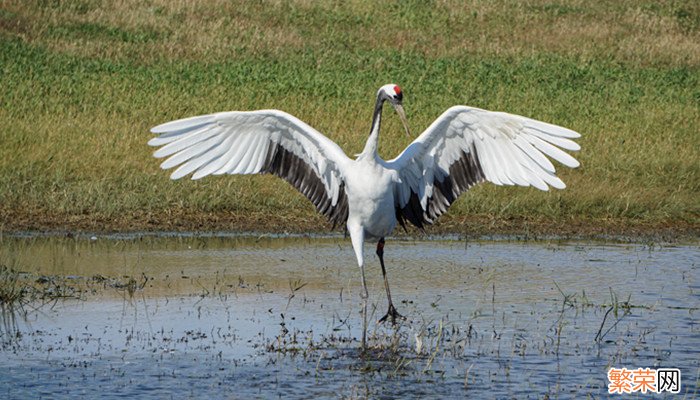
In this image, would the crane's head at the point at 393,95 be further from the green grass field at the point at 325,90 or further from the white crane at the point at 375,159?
the green grass field at the point at 325,90

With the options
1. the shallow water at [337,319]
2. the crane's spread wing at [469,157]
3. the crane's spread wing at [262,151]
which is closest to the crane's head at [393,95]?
the crane's spread wing at [469,157]

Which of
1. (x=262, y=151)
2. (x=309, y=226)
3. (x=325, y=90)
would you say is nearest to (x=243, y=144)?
(x=262, y=151)

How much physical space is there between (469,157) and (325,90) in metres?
13.1

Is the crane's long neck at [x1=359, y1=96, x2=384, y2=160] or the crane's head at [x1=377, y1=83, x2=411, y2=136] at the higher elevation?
the crane's head at [x1=377, y1=83, x2=411, y2=136]

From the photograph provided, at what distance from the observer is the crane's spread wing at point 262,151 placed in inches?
330

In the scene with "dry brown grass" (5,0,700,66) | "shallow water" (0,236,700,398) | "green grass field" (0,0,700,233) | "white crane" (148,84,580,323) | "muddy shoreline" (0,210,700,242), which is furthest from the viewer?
"dry brown grass" (5,0,700,66)

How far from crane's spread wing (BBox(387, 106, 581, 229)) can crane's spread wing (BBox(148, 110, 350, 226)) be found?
18.7 inches

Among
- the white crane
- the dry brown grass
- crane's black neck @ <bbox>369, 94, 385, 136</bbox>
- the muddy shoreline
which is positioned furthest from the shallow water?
the dry brown grass

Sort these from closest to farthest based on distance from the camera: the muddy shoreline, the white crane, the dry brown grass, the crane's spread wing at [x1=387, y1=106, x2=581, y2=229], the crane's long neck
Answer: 1. the crane's spread wing at [x1=387, y1=106, x2=581, y2=229]
2. the white crane
3. the crane's long neck
4. the muddy shoreline
5. the dry brown grass

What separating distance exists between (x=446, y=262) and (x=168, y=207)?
331cm

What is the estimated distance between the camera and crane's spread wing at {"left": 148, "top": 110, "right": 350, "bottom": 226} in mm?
8391

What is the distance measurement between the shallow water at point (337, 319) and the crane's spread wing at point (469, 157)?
876mm

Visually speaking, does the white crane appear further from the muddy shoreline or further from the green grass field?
the green grass field

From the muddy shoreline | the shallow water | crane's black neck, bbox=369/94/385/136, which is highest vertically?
crane's black neck, bbox=369/94/385/136
